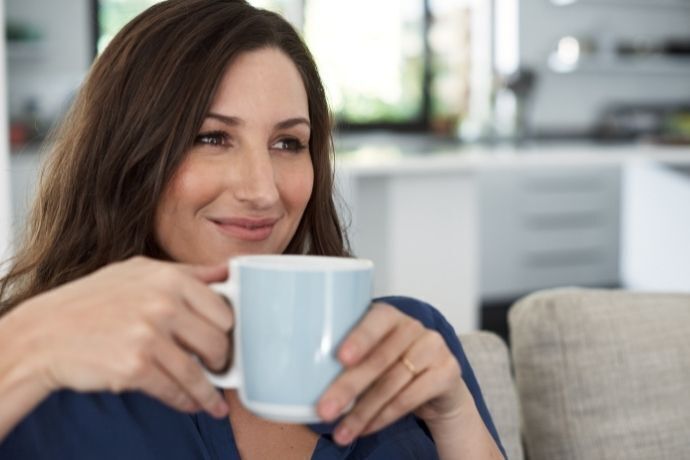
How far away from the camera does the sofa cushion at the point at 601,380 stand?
1148mm

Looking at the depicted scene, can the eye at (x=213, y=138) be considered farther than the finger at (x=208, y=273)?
Yes

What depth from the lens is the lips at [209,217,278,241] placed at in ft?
3.16

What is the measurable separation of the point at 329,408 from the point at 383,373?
0.29ft

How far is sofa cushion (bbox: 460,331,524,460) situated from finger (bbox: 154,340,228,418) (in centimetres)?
58

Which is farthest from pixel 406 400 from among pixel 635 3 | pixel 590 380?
pixel 635 3

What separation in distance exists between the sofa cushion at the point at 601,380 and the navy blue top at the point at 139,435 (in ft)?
0.66

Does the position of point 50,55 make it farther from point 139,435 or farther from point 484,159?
point 139,435

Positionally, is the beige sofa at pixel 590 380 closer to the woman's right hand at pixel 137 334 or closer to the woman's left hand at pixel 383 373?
the woman's left hand at pixel 383 373

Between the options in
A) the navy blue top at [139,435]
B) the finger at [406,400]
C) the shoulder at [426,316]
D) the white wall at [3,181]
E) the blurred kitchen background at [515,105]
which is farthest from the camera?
the blurred kitchen background at [515,105]

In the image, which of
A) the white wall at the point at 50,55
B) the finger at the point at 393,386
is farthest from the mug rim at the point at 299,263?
the white wall at the point at 50,55

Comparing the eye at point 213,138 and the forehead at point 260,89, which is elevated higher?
the forehead at point 260,89

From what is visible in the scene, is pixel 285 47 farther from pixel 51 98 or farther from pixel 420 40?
pixel 420 40

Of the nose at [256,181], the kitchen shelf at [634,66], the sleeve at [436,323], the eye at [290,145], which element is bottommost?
the sleeve at [436,323]

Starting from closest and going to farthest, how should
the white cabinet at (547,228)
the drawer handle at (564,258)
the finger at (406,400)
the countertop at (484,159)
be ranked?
the finger at (406,400), the countertop at (484,159), the white cabinet at (547,228), the drawer handle at (564,258)
